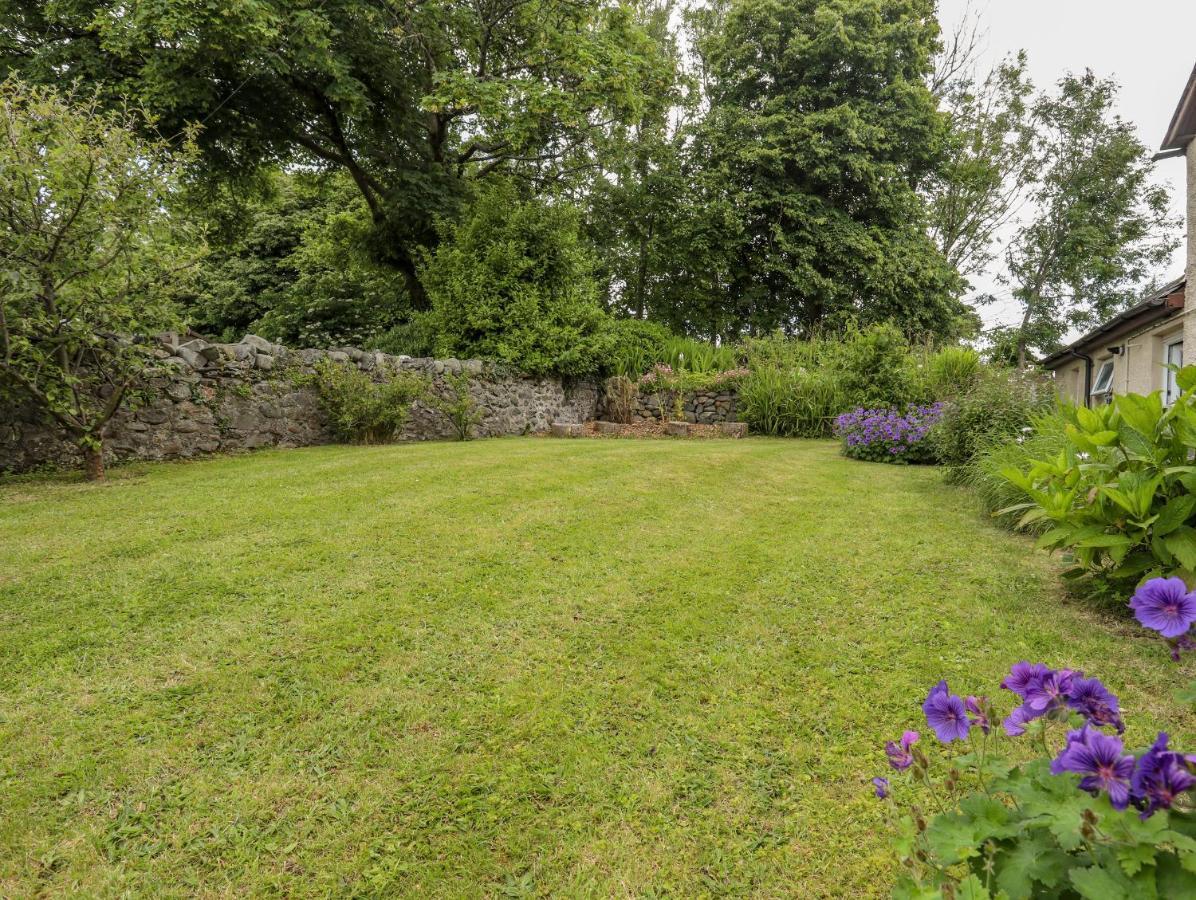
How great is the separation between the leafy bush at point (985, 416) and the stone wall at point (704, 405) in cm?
574

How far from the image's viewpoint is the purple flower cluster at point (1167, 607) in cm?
99

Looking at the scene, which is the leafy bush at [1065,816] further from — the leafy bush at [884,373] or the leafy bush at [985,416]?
the leafy bush at [884,373]

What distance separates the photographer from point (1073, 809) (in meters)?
0.91

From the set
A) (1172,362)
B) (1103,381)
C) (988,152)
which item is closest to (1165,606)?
(1172,362)

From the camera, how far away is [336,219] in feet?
45.3

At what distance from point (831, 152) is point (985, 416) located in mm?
12406

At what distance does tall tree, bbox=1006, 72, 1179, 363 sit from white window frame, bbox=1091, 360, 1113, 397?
8.74 meters

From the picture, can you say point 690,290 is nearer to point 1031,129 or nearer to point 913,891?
point 1031,129

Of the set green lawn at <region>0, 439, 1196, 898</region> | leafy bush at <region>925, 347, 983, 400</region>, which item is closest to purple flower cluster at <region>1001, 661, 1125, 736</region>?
green lawn at <region>0, 439, 1196, 898</region>

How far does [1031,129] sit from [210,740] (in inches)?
1133

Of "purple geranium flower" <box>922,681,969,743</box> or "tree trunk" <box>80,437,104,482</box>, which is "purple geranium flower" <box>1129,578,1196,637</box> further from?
"tree trunk" <box>80,437,104,482</box>

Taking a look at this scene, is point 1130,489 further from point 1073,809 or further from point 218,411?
point 218,411

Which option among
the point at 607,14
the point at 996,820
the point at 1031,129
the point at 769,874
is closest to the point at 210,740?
the point at 769,874

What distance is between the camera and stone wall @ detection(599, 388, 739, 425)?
41.7 feet
